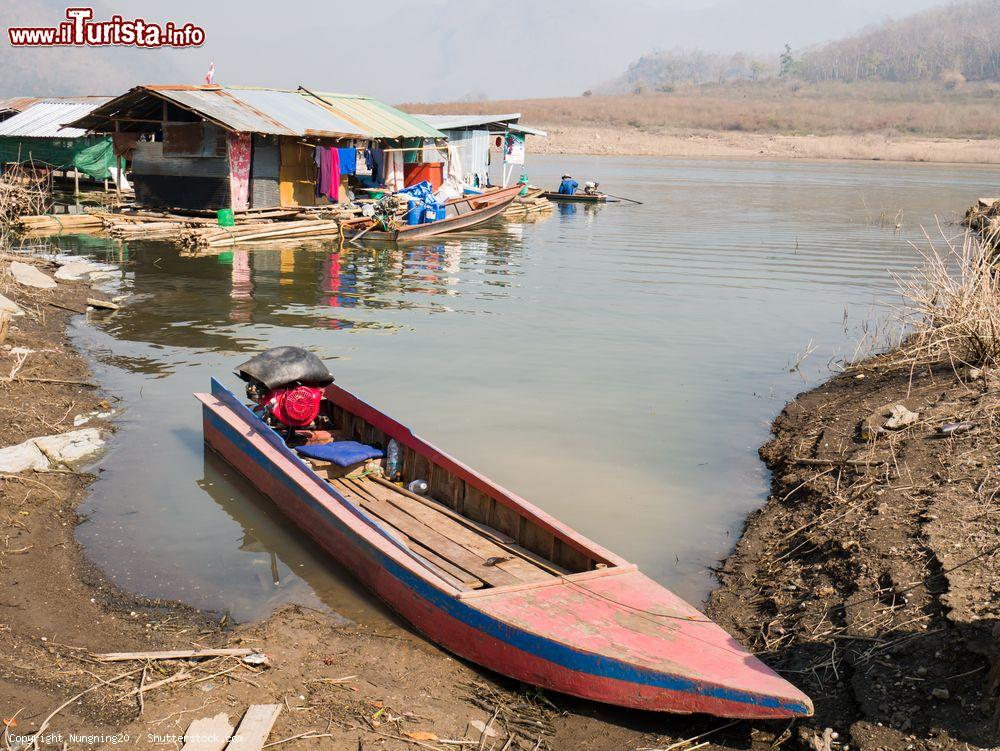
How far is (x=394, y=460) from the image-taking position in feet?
25.6

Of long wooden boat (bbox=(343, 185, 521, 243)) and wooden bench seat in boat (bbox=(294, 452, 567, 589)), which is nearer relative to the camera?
wooden bench seat in boat (bbox=(294, 452, 567, 589))

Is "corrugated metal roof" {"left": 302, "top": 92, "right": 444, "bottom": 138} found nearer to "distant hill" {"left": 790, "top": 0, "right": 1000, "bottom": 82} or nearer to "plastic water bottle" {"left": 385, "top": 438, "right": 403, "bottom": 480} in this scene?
"plastic water bottle" {"left": 385, "top": 438, "right": 403, "bottom": 480}

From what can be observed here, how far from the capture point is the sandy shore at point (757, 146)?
70812 mm

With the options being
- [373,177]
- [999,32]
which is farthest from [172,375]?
[999,32]

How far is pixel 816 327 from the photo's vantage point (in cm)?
1528

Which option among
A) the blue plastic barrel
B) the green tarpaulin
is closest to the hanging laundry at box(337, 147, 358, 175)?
the blue plastic barrel

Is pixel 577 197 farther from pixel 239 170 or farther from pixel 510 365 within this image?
pixel 510 365

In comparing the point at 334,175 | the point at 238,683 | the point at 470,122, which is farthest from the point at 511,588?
the point at 470,122

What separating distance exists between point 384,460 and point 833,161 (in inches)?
2726

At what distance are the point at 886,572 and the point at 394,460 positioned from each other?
3905mm

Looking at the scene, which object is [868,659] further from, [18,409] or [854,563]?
[18,409]

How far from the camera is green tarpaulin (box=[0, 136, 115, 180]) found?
29.8m

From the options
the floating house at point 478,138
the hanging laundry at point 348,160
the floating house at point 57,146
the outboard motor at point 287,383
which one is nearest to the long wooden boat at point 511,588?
the outboard motor at point 287,383

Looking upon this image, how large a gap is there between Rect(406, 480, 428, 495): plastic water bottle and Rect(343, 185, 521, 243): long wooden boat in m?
17.1
